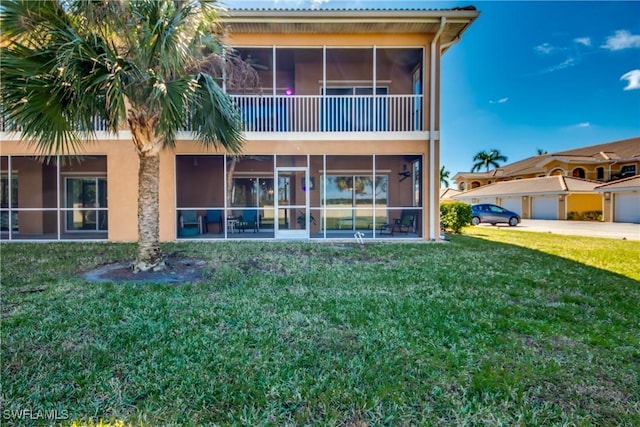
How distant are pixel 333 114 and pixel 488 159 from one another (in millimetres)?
49808

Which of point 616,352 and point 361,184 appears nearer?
point 616,352

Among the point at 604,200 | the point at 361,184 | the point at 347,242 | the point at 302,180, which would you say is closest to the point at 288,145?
the point at 302,180

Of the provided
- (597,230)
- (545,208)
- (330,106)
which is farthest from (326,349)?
(545,208)

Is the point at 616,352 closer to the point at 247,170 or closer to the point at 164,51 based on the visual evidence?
the point at 164,51

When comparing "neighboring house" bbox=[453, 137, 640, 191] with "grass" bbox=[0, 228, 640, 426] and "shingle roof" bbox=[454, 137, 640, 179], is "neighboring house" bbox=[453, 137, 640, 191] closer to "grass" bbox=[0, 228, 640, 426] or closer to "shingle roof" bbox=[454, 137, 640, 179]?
"shingle roof" bbox=[454, 137, 640, 179]

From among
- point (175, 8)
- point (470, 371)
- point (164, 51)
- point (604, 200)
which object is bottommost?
point (470, 371)

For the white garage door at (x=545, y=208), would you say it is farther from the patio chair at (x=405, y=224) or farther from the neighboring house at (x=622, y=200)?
the patio chair at (x=405, y=224)

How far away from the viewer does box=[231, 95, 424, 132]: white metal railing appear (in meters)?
10.6

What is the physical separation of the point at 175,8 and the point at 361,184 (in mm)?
9993

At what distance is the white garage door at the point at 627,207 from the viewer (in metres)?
22.4

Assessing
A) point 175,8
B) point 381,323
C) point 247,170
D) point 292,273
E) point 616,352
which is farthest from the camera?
point 247,170

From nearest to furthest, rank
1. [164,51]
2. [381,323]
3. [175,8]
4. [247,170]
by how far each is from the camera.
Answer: [381,323] < [164,51] < [175,8] < [247,170]

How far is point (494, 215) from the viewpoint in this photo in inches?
908

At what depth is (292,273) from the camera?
649 centimetres
